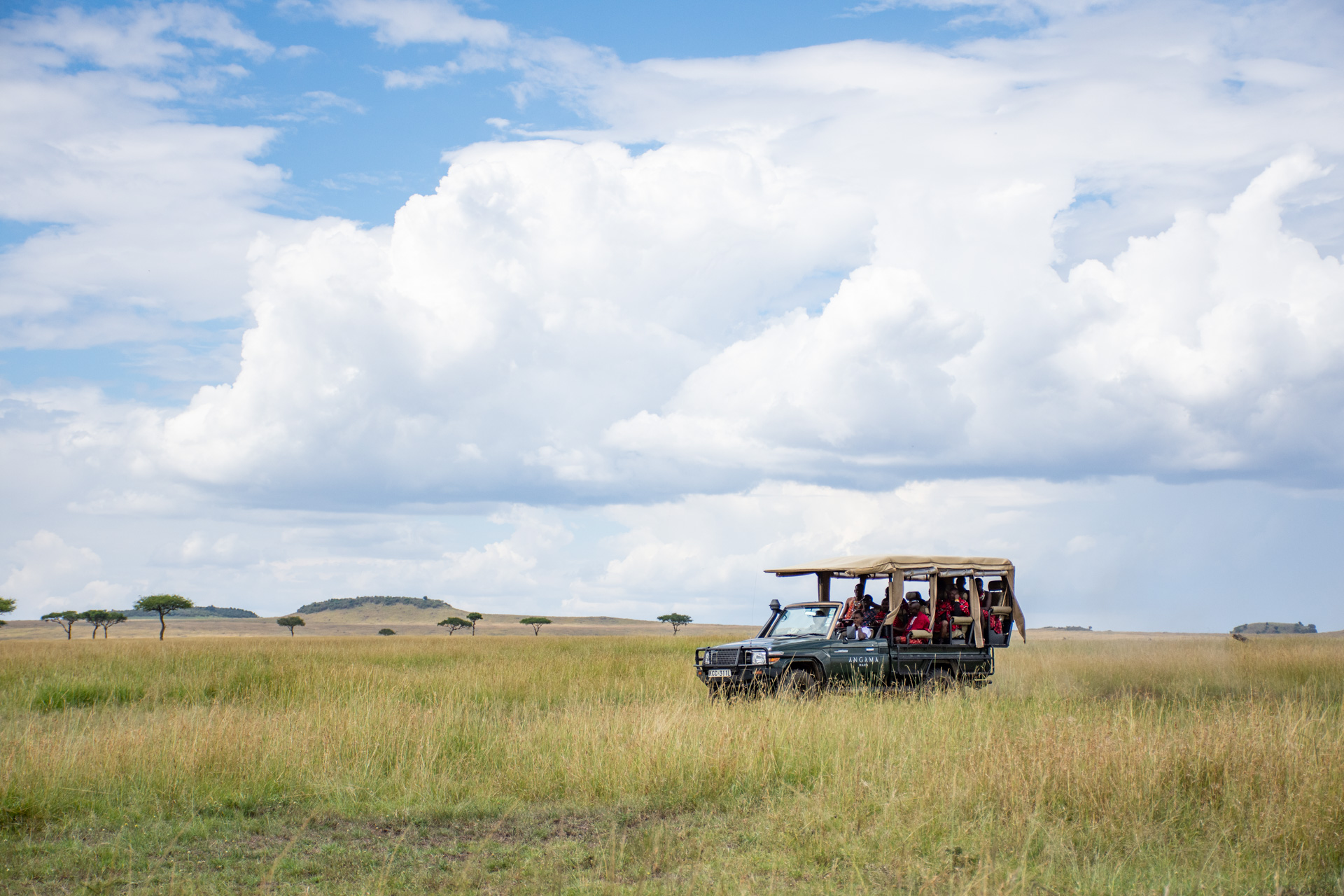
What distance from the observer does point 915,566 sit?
47.8 feet

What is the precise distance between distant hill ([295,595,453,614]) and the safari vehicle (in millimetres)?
154469

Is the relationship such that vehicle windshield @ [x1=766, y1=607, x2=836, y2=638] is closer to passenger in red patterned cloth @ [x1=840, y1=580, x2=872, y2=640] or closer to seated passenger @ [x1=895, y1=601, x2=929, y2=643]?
passenger in red patterned cloth @ [x1=840, y1=580, x2=872, y2=640]

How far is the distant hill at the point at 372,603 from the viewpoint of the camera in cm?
16100

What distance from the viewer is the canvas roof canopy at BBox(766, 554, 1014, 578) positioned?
1456cm

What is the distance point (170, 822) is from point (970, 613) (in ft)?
37.3

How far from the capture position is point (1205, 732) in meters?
8.56

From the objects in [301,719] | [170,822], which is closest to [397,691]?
[301,719]

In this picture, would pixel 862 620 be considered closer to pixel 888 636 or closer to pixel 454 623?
pixel 888 636

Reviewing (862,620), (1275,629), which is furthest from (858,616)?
(1275,629)

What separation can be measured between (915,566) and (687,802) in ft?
23.7

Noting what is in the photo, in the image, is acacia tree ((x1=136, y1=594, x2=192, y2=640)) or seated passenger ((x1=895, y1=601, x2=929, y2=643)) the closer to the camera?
seated passenger ((x1=895, y1=601, x2=929, y2=643))

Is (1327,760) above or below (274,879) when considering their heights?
above

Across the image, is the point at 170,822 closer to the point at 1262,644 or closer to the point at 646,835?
the point at 646,835

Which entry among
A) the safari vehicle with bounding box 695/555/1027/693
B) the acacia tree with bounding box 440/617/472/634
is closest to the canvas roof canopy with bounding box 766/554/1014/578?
the safari vehicle with bounding box 695/555/1027/693
